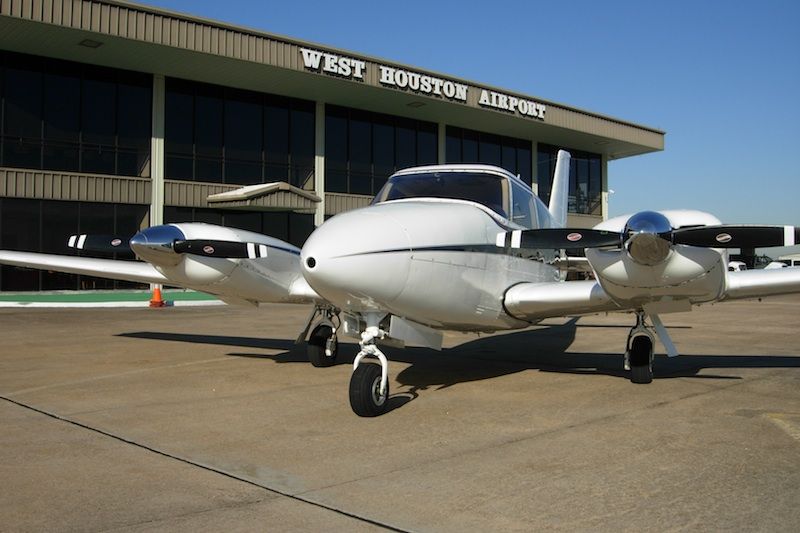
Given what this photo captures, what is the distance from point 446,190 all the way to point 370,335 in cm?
227

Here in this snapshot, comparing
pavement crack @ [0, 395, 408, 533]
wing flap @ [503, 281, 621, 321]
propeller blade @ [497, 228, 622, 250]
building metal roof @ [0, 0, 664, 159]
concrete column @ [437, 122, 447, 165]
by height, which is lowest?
pavement crack @ [0, 395, 408, 533]

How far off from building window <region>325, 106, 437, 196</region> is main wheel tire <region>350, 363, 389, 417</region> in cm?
2629

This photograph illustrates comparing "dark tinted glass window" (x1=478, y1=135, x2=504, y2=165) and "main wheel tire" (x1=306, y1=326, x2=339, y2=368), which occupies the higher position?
"dark tinted glass window" (x1=478, y1=135, x2=504, y2=165)

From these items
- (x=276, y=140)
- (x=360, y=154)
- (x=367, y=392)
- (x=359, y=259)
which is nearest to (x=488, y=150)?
(x=360, y=154)

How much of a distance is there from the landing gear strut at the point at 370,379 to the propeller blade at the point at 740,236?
3364 mm

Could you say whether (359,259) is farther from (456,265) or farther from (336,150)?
(336,150)

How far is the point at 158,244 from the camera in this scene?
897 cm

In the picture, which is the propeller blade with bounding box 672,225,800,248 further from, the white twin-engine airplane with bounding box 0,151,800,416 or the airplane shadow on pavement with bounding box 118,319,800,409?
the airplane shadow on pavement with bounding box 118,319,800,409

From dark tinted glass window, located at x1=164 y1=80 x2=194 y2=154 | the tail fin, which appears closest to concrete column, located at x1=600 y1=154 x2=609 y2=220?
dark tinted glass window, located at x1=164 y1=80 x2=194 y2=154

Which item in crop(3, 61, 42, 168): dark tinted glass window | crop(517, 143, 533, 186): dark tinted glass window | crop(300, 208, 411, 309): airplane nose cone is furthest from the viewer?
crop(517, 143, 533, 186): dark tinted glass window

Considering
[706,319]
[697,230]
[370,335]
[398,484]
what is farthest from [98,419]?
[706,319]

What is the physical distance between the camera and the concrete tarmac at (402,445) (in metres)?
3.99

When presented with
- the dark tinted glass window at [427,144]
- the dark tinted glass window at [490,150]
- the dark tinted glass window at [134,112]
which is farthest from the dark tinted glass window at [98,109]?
the dark tinted glass window at [490,150]

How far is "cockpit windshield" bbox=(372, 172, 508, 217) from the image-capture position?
8258mm
